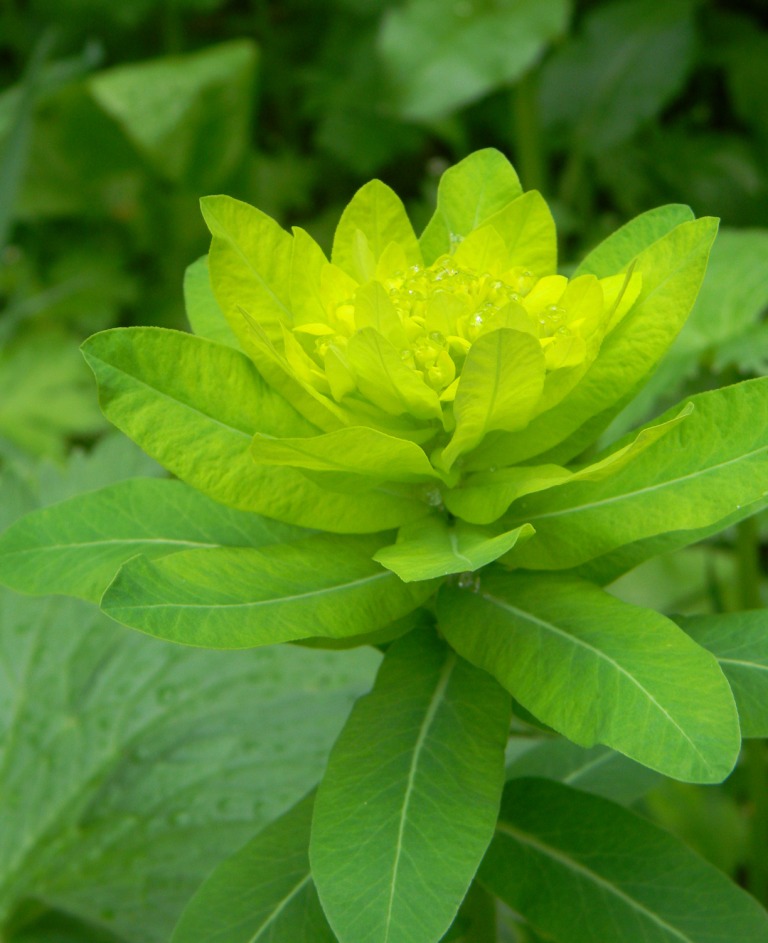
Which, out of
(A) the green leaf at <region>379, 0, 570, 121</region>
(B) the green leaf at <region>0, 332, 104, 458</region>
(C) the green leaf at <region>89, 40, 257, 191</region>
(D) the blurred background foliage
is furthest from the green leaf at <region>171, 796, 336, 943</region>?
(C) the green leaf at <region>89, 40, 257, 191</region>

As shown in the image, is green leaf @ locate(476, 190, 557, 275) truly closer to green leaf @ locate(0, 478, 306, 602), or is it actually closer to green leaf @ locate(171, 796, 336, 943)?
green leaf @ locate(0, 478, 306, 602)

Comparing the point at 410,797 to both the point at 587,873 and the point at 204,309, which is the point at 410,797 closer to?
the point at 587,873

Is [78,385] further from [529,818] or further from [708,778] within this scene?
[708,778]

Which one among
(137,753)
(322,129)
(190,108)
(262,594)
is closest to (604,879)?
(262,594)

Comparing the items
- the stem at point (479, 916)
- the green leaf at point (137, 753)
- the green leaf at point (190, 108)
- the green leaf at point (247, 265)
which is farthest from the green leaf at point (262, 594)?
the green leaf at point (190, 108)

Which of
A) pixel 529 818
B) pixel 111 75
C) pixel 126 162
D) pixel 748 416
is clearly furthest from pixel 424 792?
pixel 126 162

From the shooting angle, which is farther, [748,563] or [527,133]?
[527,133]

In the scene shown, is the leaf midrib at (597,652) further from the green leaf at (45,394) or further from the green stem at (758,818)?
the green leaf at (45,394)

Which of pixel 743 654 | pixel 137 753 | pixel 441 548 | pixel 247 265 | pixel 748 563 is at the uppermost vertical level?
pixel 247 265
